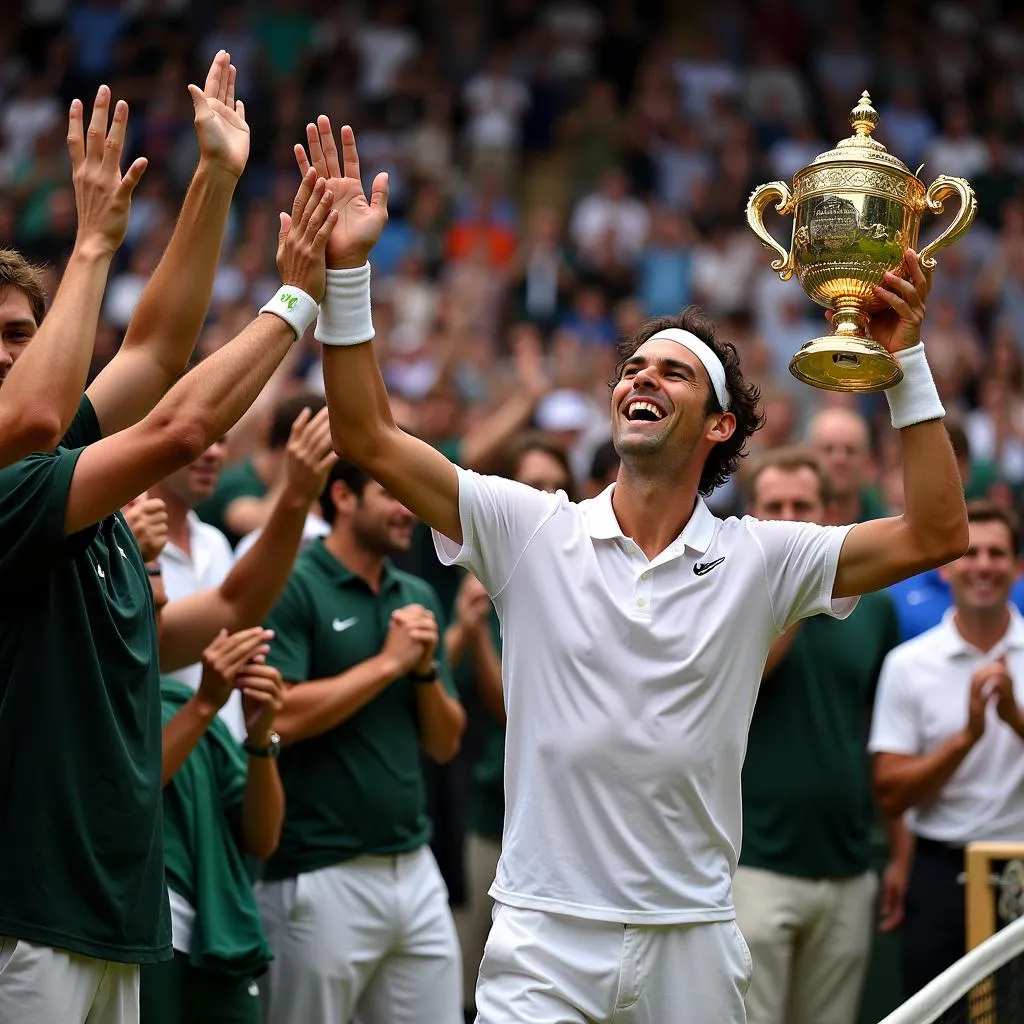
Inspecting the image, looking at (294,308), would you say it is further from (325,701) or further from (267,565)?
(325,701)

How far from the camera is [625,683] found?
3855 mm

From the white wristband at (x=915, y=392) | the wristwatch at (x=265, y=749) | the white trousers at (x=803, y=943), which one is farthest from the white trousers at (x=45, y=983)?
the white trousers at (x=803, y=943)

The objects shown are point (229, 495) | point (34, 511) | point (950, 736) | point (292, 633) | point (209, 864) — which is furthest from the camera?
point (229, 495)

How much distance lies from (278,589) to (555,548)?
1117 millimetres

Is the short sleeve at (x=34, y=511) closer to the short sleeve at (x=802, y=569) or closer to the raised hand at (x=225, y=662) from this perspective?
the raised hand at (x=225, y=662)

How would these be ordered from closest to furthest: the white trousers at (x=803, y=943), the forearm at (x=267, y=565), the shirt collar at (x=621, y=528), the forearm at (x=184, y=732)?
the shirt collar at (x=621, y=528), the forearm at (x=184, y=732), the forearm at (x=267, y=565), the white trousers at (x=803, y=943)

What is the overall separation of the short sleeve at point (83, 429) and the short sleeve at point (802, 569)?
58.8 inches

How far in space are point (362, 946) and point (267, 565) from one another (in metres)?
1.21

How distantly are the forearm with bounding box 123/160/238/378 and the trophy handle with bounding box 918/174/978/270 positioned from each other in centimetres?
152

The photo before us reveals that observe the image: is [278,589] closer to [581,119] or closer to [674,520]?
[674,520]

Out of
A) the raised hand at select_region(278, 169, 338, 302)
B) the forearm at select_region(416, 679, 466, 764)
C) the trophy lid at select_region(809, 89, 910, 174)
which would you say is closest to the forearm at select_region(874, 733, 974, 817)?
the forearm at select_region(416, 679, 466, 764)

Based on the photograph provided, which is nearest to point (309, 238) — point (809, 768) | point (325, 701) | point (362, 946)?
point (325, 701)

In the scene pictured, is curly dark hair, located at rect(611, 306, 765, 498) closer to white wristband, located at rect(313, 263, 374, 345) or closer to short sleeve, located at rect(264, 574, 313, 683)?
white wristband, located at rect(313, 263, 374, 345)

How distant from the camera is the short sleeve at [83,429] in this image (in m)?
3.82
